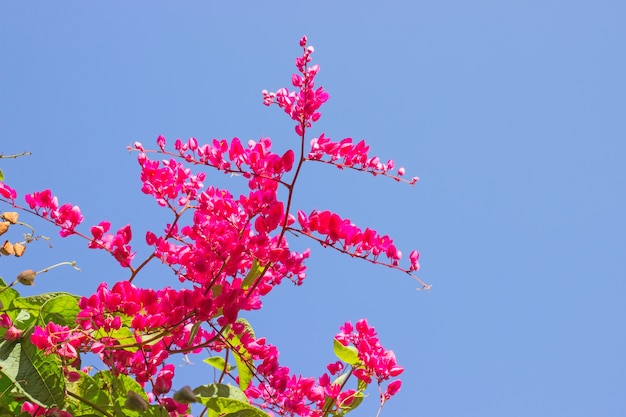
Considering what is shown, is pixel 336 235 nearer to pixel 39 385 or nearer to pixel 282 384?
pixel 282 384

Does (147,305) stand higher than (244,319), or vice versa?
(244,319)

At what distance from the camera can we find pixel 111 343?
115 centimetres


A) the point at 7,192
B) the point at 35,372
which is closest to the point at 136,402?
the point at 35,372

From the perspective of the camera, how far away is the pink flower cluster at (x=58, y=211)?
126cm

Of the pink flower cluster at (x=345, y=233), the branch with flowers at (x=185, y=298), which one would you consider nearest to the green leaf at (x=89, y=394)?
the branch with flowers at (x=185, y=298)

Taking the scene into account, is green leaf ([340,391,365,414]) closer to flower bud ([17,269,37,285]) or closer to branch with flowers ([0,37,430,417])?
branch with flowers ([0,37,430,417])

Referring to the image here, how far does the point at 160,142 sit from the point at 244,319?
438mm

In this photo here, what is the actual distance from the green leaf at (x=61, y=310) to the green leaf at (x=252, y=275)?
1.01ft

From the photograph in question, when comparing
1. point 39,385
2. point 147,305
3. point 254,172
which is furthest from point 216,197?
point 39,385

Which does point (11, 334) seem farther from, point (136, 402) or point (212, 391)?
point (212, 391)

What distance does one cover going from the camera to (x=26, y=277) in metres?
1.13

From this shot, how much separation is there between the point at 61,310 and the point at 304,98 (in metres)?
0.60

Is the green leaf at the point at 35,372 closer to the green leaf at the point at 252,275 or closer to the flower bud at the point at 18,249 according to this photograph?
the flower bud at the point at 18,249

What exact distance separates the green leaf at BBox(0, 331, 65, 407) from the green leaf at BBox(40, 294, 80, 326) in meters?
0.11
